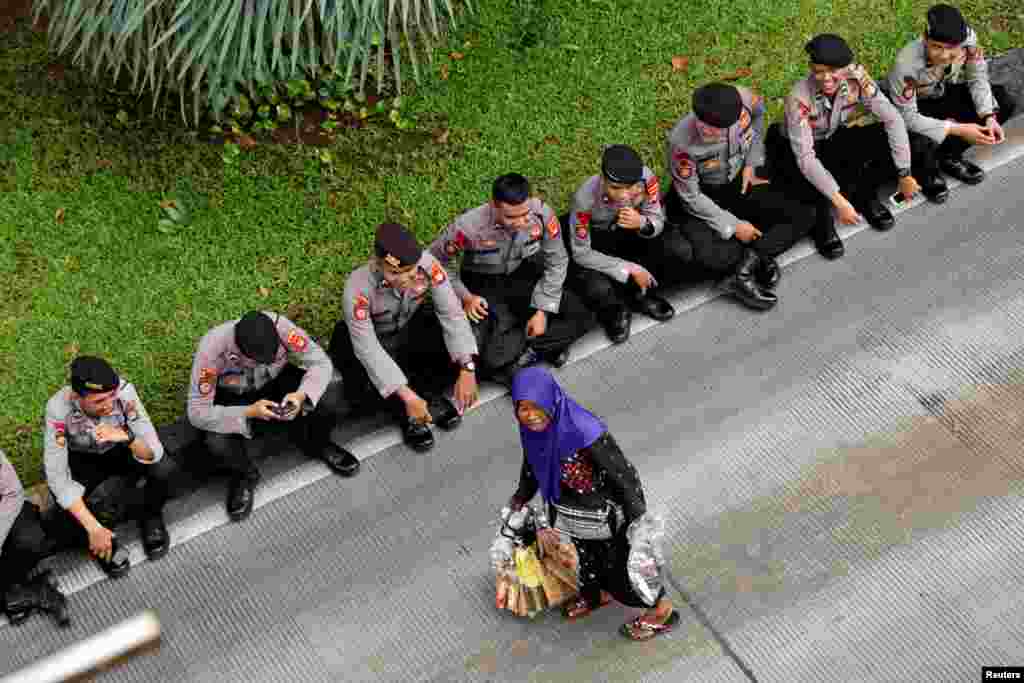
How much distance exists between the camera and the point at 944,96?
7098 millimetres

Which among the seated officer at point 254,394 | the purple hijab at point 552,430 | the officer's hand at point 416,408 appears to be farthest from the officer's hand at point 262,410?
the purple hijab at point 552,430

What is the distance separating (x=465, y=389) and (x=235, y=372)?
108cm

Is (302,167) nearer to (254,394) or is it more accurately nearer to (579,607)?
(254,394)

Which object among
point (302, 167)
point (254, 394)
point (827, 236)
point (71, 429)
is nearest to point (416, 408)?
point (254, 394)

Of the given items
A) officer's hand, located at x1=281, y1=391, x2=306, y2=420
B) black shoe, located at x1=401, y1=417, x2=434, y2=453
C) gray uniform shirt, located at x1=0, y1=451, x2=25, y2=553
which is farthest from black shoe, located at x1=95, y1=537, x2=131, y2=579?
black shoe, located at x1=401, y1=417, x2=434, y2=453

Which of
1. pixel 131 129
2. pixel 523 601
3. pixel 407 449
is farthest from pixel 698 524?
pixel 131 129

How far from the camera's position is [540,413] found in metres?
4.53

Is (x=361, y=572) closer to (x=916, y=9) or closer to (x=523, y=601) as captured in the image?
(x=523, y=601)

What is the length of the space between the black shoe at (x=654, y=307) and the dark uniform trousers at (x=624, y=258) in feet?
0.20

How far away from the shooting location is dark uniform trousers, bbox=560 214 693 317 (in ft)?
21.2

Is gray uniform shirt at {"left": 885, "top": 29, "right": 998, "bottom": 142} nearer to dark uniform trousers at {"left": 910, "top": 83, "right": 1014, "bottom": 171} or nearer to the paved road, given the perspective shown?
dark uniform trousers at {"left": 910, "top": 83, "right": 1014, "bottom": 171}

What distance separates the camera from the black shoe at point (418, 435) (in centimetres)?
617

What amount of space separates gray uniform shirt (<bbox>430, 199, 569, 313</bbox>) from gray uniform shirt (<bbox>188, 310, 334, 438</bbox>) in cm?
86

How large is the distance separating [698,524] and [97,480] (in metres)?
2.73
